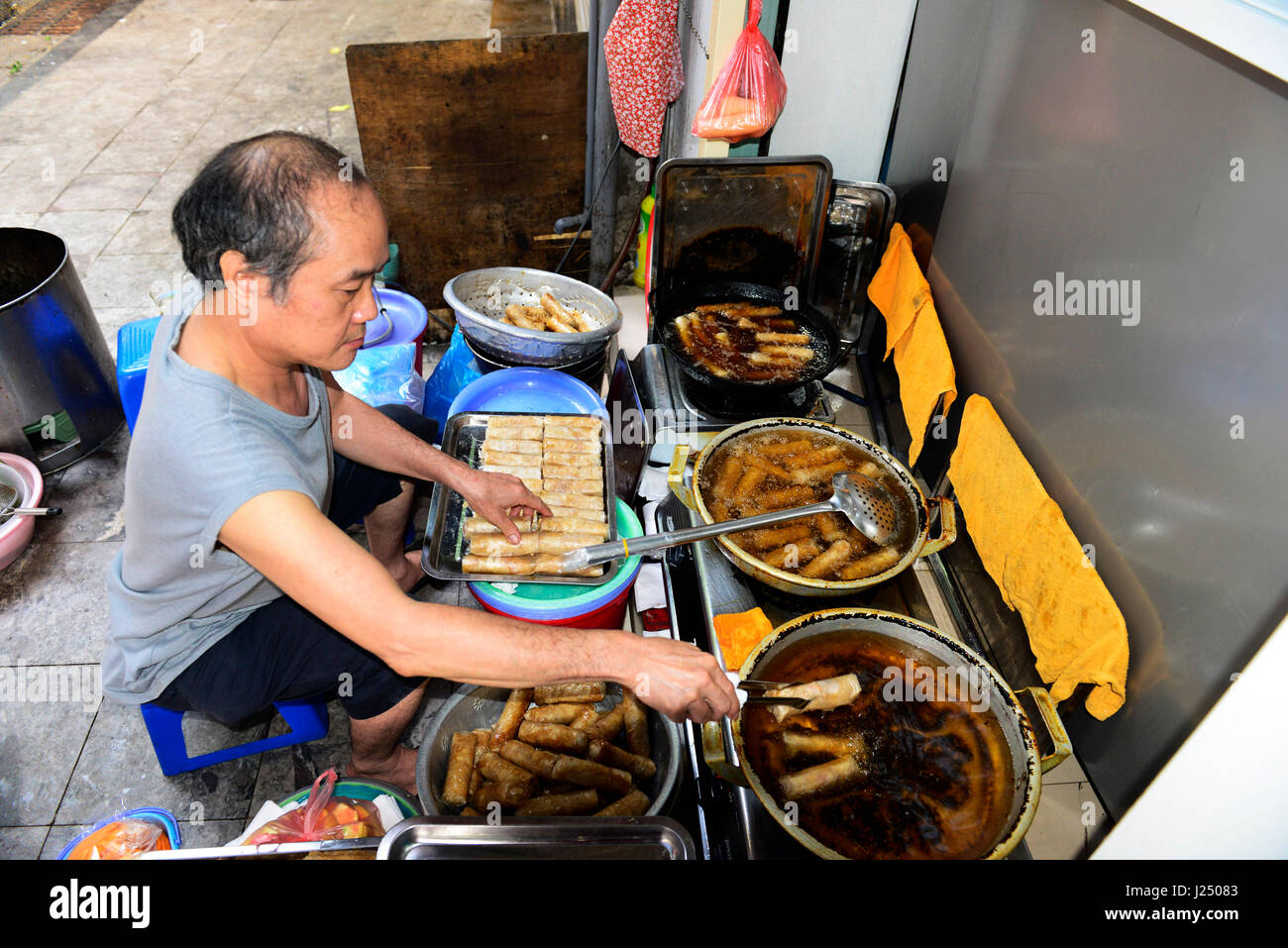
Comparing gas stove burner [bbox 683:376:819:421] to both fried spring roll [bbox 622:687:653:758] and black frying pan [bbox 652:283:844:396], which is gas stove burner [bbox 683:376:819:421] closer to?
black frying pan [bbox 652:283:844:396]

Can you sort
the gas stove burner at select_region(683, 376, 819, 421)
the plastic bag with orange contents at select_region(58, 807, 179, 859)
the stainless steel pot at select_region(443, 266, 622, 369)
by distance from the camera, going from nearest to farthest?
1. the plastic bag with orange contents at select_region(58, 807, 179, 859)
2. the gas stove burner at select_region(683, 376, 819, 421)
3. the stainless steel pot at select_region(443, 266, 622, 369)

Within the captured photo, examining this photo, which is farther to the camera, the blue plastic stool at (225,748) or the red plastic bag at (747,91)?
the red plastic bag at (747,91)

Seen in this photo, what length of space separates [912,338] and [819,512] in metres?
1.21

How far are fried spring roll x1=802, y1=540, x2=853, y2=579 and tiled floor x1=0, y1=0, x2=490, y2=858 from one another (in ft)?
7.23

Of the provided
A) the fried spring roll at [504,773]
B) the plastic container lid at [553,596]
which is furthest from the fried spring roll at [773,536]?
the fried spring roll at [504,773]

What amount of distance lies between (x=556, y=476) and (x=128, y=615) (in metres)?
1.69

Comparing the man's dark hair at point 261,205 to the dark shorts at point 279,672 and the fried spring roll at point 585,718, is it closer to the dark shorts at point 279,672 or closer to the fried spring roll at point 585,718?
the dark shorts at point 279,672

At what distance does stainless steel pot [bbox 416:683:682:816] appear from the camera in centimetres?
276

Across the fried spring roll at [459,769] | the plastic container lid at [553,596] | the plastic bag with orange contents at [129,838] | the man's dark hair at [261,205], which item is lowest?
the plastic bag with orange contents at [129,838]

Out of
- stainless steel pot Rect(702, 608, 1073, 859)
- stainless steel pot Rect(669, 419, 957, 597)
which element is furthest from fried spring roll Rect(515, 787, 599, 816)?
stainless steel pot Rect(669, 419, 957, 597)

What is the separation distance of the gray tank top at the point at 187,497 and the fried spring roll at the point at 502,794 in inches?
42.4

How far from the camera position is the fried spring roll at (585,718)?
10.2ft
